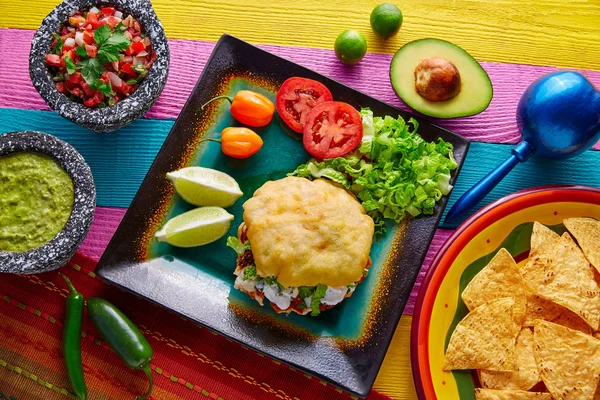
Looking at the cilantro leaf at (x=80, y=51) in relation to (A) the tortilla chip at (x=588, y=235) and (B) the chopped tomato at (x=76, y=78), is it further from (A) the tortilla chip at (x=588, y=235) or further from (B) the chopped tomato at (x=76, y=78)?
(A) the tortilla chip at (x=588, y=235)

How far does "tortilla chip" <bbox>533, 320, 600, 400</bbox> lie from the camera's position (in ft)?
9.21

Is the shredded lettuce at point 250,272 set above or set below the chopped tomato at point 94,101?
below

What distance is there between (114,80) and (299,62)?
3.17 ft

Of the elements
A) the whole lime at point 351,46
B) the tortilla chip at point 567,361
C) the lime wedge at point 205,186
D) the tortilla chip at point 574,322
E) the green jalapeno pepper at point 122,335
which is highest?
the whole lime at point 351,46

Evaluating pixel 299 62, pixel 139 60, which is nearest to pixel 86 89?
pixel 139 60

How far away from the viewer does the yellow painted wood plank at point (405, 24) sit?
3.35 m

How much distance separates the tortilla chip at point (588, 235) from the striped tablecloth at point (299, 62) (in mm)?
338

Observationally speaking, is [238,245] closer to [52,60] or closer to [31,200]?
[31,200]

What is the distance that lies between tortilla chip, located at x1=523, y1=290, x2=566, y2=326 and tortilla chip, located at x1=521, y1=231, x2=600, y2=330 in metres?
0.07

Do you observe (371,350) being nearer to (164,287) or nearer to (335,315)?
(335,315)

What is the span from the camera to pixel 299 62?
3.33 metres

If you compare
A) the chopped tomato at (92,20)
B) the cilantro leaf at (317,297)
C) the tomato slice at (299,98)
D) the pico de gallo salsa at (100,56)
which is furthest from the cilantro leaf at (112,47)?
the cilantro leaf at (317,297)

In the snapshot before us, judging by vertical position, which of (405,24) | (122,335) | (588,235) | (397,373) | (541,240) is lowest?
(122,335)

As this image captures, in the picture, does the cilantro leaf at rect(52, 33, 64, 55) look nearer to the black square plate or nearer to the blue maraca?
the black square plate
